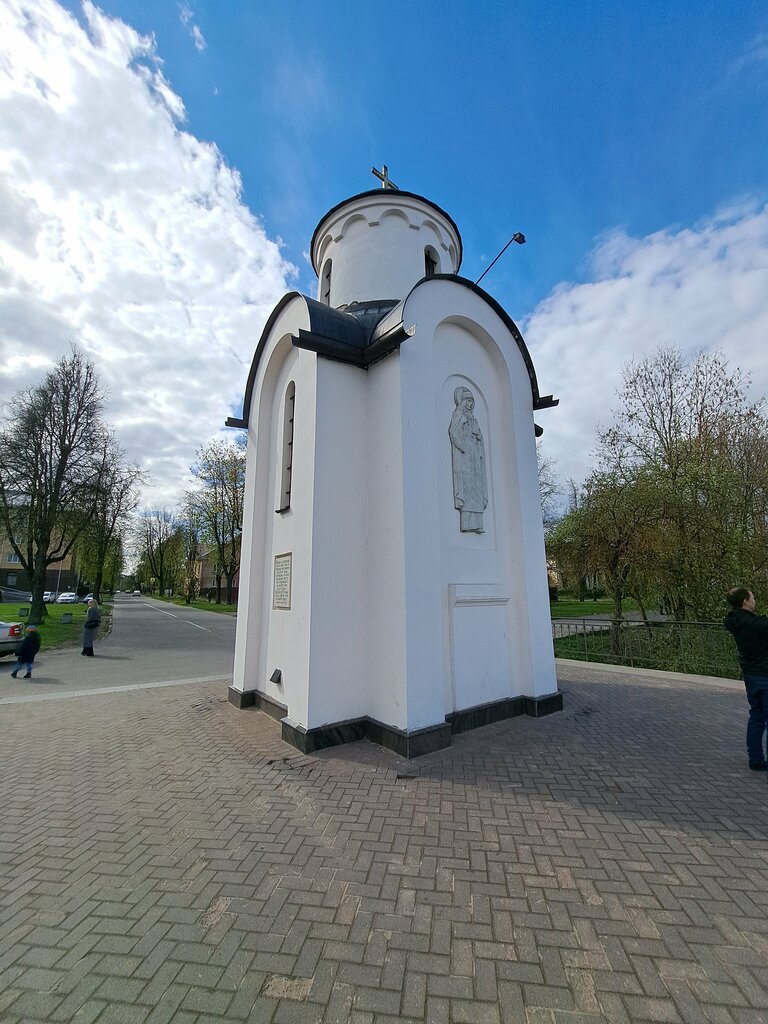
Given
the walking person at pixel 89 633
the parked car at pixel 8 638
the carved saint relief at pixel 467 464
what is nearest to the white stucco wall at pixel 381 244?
the carved saint relief at pixel 467 464

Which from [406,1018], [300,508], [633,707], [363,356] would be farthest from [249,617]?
[633,707]

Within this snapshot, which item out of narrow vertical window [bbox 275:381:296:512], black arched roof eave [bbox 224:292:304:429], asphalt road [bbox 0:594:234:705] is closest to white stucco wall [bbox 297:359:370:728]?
narrow vertical window [bbox 275:381:296:512]

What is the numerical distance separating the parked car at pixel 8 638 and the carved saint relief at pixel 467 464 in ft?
43.7

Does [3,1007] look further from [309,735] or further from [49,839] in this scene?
[309,735]

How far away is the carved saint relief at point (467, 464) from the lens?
6.40m

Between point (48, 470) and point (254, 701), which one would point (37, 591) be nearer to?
point (48, 470)

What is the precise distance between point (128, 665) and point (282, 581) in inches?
323

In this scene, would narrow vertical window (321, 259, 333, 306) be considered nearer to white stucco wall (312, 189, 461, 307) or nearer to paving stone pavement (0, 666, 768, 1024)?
white stucco wall (312, 189, 461, 307)

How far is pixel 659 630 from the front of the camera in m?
11.4

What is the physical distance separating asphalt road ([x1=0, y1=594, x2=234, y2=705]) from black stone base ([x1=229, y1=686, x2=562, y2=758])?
17.1ft

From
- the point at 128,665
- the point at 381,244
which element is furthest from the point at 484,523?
the point at 128,665

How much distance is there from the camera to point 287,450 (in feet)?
23.6

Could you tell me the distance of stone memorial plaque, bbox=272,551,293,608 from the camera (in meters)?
6.45

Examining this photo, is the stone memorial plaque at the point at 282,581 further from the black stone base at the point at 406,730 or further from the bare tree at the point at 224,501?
the bare tree at the point at 224,501
